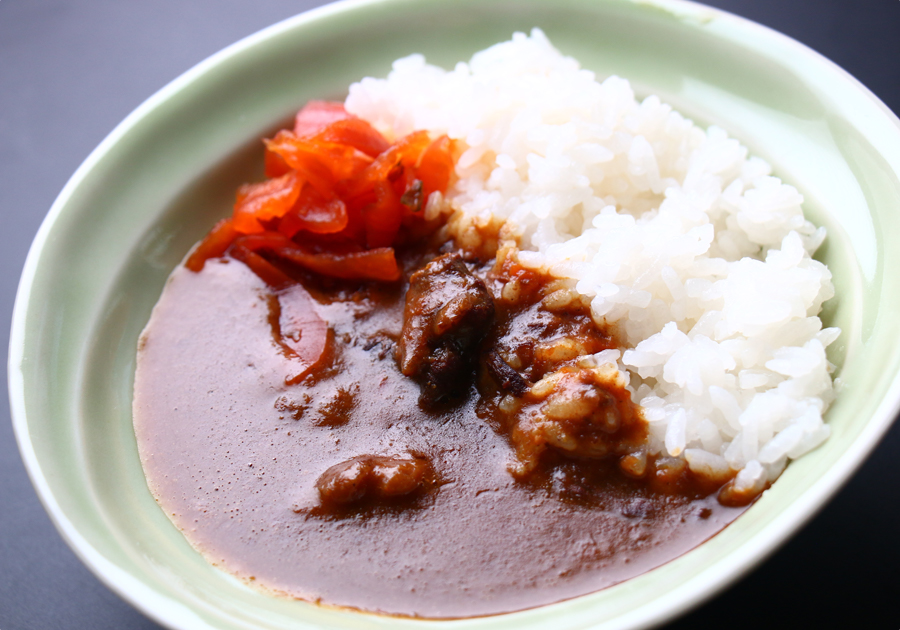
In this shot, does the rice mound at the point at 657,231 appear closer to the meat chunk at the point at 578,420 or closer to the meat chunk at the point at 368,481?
the meat chunk at the point at 578,420

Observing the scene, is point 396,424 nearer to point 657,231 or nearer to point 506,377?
point 506,377

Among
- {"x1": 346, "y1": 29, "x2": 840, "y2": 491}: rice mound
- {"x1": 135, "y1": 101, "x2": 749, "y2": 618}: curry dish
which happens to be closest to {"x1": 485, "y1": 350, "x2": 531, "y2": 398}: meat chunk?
{"x1": 135, "y1": 101, "x2": 749, "y2": 618}: curry dish

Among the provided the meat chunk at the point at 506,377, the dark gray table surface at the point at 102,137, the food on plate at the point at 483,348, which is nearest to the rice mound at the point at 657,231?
the food on plate at the point at 483,348

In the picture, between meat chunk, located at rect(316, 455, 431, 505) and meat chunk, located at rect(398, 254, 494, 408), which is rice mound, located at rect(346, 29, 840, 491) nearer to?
meat chunk, located at rect(398, 254, 494, 408)

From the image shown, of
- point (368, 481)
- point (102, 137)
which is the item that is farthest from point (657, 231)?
point (102, 137)

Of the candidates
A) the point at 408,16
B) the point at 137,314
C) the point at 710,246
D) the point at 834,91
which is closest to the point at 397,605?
the point at 137,314

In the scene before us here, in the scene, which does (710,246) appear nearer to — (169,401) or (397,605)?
(397,605)
